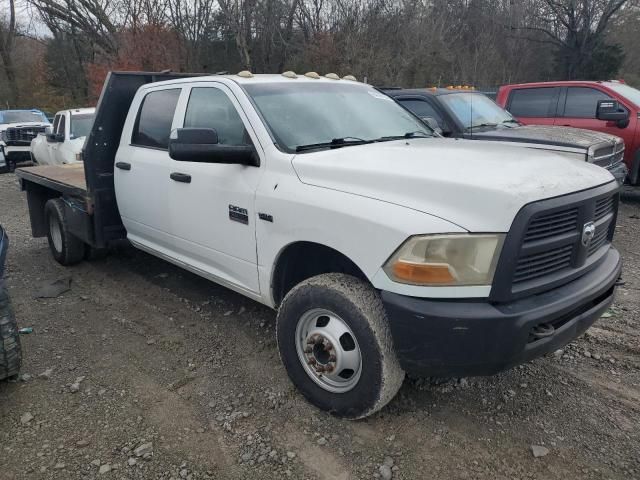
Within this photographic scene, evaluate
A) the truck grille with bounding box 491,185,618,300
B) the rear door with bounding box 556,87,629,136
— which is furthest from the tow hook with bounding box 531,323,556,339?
the rear door with bounding box 556,87,629,136

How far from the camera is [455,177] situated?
2535mm

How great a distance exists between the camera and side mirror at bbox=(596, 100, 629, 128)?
782 cm

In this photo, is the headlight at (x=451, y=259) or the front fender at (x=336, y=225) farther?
the front fender at (x=336, y=225)

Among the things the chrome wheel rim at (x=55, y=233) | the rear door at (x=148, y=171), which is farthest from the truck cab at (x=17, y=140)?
the rear door at (x=148, y=171)

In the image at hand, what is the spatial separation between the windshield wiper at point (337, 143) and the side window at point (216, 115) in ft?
1.25

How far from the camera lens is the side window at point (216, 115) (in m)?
3.54

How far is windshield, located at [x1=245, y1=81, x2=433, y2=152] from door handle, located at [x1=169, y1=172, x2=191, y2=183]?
0.77 meters

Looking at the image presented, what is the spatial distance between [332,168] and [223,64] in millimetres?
25471

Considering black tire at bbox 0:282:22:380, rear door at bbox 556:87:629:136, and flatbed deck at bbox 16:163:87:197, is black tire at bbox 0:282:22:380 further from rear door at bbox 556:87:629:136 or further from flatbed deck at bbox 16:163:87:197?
rear door at bbox 556:87:629:136

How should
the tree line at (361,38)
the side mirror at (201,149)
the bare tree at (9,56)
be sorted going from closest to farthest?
the side mirror at (201,149), the tree line at (361,38), the bare tree at (9,56)

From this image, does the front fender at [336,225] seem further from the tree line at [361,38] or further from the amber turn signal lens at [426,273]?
the tree line at [361,38]

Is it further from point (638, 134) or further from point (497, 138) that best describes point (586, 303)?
point (638, 134)

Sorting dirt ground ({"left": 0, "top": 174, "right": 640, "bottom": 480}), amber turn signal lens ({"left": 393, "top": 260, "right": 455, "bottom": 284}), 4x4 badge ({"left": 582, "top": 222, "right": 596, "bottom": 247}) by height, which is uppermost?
4x4 badge ({"left": 582, "top": 222, "right": 596, "bottom": 247})

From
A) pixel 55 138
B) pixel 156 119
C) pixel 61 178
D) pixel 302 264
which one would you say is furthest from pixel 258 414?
pixel 55 138
